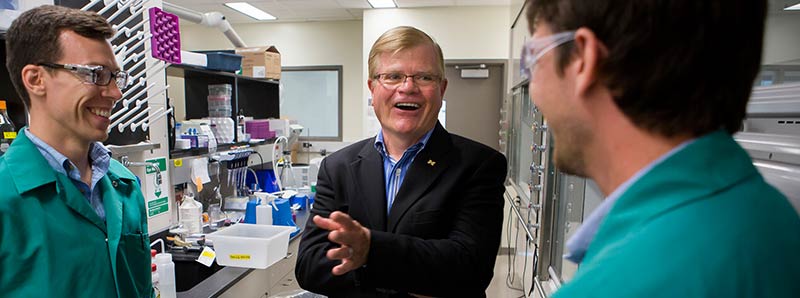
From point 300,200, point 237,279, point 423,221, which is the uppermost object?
point 423,221

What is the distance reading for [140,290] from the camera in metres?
1.20

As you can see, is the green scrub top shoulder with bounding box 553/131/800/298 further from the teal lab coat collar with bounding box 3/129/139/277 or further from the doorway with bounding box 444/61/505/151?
the doorway with bounding box 444/61/505/151

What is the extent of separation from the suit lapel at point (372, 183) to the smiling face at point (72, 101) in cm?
67

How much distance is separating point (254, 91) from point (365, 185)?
2.46 m

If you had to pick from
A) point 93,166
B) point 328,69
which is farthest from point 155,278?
point 328,69

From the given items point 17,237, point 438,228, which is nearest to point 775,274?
point 438,228

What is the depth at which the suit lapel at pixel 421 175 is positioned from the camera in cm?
104

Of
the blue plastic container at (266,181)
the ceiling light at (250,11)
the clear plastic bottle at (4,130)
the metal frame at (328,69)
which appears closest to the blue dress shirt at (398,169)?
the clear plastic bottle at (4,130)

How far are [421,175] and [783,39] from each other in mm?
812

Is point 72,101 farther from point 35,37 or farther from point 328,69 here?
point 328,69

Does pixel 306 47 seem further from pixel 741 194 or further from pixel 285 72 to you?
pixel 741 194

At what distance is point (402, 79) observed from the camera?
110 cm

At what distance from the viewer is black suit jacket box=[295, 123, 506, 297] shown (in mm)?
939

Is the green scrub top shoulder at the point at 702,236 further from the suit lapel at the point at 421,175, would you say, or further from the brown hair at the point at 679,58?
the suit lapel at the point at 421,175
